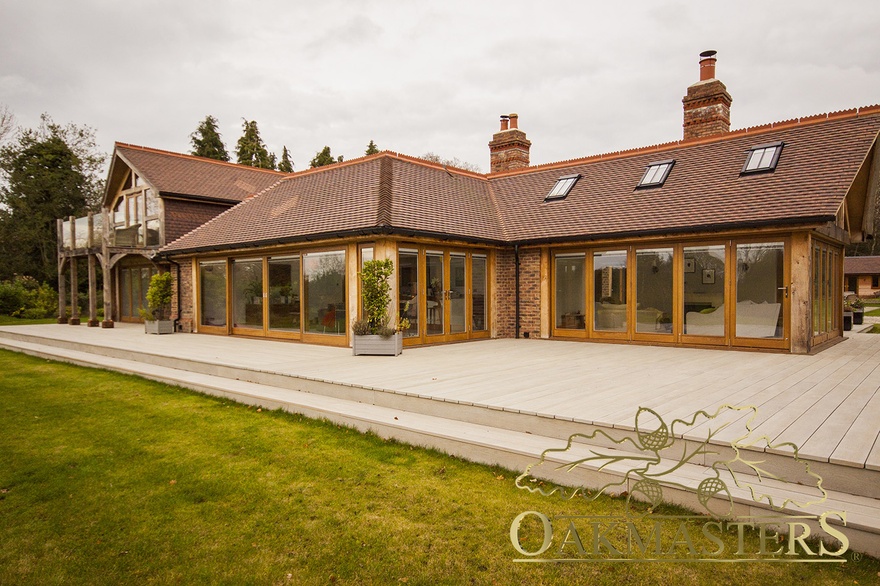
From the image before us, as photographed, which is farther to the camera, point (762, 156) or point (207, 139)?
point (207, 139)

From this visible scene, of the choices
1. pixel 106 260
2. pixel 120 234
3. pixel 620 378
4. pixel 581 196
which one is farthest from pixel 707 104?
pixel 106 260

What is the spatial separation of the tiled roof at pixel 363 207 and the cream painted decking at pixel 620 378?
2538 millimetres

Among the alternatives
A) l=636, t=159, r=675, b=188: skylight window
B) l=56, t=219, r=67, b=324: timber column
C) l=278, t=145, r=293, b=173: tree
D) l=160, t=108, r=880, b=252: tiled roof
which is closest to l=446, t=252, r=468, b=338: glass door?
l=160, t=108, r=880, b=252: tiled roof

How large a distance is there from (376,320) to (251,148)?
102 feet

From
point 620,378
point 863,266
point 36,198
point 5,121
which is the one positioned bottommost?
point 620,378

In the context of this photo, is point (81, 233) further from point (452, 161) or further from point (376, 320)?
point (452, 161)

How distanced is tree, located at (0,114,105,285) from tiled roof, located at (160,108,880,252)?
18.8 metres

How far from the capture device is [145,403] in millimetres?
6820

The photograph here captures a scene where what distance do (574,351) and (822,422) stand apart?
547 centimetres

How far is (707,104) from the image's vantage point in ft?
42.2

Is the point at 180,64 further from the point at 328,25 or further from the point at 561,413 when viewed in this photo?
the point at 561,413

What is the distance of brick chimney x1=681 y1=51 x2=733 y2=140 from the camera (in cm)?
1274

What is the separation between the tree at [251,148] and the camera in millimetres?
36125

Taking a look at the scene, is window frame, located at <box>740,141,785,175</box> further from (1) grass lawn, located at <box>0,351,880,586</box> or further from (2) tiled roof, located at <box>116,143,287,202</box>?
(2) tiled roof, located at <box>116,143,287,202</box>
